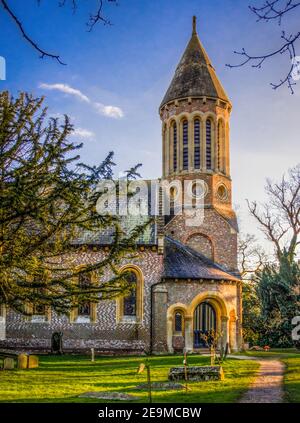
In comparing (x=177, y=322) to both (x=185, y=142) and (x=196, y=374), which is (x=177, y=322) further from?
(x=196, y=374)

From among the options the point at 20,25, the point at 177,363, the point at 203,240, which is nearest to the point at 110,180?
the point at 20,25

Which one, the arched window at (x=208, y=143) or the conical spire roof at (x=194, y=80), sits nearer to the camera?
the arched window at (x=208, y=143)

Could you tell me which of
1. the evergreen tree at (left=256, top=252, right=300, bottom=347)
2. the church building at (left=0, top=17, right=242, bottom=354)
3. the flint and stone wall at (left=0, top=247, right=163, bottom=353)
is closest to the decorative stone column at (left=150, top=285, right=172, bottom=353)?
the church building at (left=0, top=17, right=242, bottom=354)

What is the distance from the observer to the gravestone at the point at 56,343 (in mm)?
29438

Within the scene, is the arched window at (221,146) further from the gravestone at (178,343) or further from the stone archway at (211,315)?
the gravestone at (178,343)

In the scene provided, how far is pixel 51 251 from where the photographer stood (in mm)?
14930

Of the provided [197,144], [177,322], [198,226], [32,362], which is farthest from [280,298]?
[32,362]

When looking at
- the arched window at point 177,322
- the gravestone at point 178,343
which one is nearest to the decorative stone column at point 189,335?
the gravestone at point 178,343

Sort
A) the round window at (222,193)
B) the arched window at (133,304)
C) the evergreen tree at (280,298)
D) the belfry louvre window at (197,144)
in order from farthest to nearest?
the round window at (222,193) < the belfry louvre window at (197,144) < the evergreen tree at (280,298) < the arched window at (133,304)

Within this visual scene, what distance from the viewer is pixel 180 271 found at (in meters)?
31.0

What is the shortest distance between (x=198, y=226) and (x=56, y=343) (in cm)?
1154

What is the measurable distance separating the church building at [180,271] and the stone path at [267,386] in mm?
7743

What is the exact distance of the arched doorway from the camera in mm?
32800

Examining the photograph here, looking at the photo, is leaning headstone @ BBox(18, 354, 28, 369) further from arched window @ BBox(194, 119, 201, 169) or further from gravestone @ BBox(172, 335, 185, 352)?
arched window @ BBox(194, 119, 201, 169)
